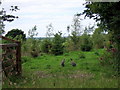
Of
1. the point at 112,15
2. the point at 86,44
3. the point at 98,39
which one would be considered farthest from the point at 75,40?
the point at 112,15

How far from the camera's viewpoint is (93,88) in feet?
18.6

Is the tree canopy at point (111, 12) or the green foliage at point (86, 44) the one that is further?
the green foliage at point (86, 44)

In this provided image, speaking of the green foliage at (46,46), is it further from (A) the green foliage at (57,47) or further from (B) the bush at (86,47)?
(B) the bush at (86,47)

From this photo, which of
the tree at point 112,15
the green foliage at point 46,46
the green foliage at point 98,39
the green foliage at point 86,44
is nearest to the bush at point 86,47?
the green foliage at point 86,44

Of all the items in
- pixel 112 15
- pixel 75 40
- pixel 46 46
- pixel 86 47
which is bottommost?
pixel 86 47

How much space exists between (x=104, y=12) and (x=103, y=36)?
12.8 m

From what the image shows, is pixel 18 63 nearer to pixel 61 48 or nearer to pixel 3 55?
pixel 3 55

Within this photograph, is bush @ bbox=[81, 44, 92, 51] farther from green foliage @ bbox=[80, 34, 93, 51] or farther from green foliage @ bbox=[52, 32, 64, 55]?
green foliage @ bbox=[52, 32, 64, 55]

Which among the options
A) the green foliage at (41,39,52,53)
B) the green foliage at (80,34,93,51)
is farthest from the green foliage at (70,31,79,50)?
the green foliage at (41,39,52,53)

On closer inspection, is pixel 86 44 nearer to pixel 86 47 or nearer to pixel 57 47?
pixel 86 47

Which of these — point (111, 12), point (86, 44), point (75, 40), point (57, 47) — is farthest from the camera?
point (75, 40)

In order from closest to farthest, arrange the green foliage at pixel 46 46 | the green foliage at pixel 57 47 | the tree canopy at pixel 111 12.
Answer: the tree canopy at pixel 111 12 → the green foliage at pixel 57 47 → the green foliage at pixel 46 46

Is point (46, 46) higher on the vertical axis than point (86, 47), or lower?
higher

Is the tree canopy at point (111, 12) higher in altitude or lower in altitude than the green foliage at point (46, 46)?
higher
